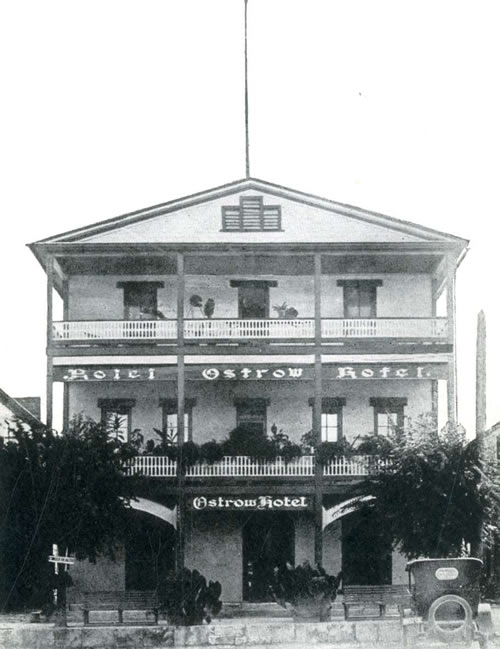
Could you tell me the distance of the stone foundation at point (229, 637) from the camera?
17531mm

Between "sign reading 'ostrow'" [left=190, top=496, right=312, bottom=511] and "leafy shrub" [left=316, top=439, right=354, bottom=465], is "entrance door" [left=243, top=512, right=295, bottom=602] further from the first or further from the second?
"leafy shrub" [left=316, top=439, right=354, bottom=465]

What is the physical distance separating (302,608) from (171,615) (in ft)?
12.6

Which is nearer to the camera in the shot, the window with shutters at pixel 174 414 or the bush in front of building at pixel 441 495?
the bush in front of building at pixel 441 495

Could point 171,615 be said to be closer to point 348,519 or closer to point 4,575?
point 4,575

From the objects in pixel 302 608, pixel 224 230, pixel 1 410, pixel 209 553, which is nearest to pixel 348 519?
pixel 209 553

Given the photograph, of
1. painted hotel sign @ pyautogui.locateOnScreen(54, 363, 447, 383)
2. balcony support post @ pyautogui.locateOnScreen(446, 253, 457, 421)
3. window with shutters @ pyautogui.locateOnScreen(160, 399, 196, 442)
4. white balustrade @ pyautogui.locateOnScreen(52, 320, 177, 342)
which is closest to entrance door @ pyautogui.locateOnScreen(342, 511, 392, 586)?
painted hotel sign @ pyautogui.locateOnScreen(54, 363, 447, 383)

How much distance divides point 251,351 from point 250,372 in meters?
0.53

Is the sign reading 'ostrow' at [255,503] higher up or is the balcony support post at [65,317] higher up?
the balcony support post at [65,317]

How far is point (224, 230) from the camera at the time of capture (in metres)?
30.5

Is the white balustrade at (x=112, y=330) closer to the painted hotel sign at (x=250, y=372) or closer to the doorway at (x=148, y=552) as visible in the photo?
the painted hotel sign at (x=250, y=372)

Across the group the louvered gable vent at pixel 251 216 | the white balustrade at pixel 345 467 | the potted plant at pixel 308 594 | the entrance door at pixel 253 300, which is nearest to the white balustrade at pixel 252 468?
the white balustrade at pixel 345 467

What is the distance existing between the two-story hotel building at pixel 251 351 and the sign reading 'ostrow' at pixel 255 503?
35 mm

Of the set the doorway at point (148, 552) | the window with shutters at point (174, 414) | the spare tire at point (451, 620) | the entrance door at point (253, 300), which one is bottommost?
the spare tire at point (451, 620)

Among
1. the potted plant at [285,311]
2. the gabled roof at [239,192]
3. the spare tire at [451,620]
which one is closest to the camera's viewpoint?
the spare tire at [451,620]
